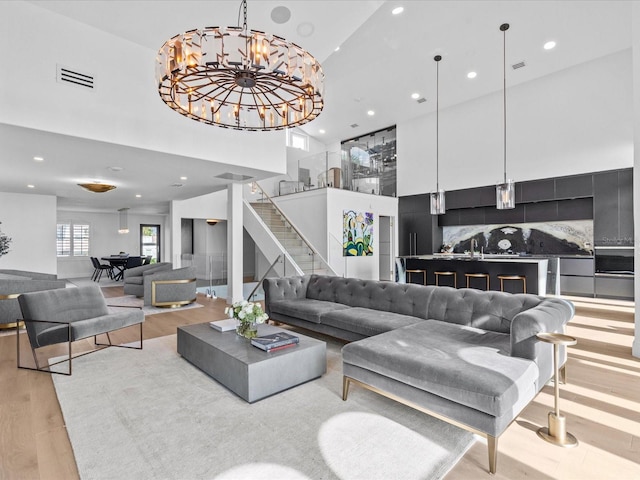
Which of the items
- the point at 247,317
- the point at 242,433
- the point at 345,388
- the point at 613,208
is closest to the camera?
the point at 242,433

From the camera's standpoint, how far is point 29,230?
29.1 feet

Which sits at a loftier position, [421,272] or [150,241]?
[150,241]

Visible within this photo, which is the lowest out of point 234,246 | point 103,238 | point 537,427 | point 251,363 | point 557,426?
point 537,427

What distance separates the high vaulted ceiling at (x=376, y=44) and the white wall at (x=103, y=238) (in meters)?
1.37

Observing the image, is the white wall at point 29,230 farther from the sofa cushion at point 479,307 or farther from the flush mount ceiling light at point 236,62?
the sofa cushion at point 479,307

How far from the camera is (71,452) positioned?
7.39 ft

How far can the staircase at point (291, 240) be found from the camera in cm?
861

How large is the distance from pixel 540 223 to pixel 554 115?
2.87 meters

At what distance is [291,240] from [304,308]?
523 cm

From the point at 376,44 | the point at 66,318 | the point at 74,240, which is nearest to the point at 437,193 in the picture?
the point at 376,44

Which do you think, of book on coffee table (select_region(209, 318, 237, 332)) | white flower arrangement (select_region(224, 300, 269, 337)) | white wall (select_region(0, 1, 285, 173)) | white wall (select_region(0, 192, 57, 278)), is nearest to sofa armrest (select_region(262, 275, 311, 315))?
book on coffee table (select_region(209, 318, 237, 332))

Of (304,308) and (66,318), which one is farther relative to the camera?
(304,308)

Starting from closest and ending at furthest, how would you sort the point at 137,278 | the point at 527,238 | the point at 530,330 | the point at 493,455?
1. the point at 493,455
2. the point at 530,330
3. the point at 137,278
4. the point at 527,238

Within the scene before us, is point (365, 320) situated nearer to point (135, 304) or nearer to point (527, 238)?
point (135, 304)
